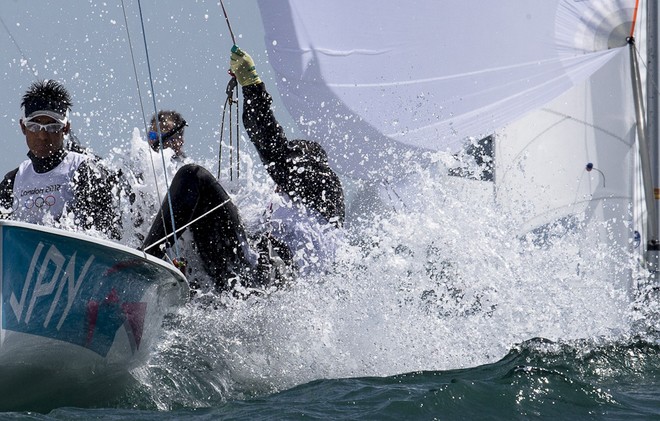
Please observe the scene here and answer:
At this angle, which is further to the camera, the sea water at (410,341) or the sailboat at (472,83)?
the sailboat at (472,83)

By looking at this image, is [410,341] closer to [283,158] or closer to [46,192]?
[283,158]

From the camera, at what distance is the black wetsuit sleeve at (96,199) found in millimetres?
4152

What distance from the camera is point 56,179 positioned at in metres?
4.24

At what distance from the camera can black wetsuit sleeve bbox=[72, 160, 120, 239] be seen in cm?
415

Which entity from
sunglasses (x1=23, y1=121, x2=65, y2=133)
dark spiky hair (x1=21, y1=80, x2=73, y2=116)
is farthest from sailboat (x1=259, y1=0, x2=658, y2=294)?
sunglasses (x1=23, y1=121, x2=65, y2=133)

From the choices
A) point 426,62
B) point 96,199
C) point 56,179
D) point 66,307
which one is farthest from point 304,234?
point 426,62

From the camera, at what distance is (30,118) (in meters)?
4.20

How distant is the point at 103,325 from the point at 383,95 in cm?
341

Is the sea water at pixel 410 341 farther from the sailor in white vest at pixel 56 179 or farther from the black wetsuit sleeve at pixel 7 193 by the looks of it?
the black wetsuit sleeve at pixel 7 193

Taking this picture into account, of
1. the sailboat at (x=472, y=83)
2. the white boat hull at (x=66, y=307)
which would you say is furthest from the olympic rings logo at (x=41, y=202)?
the sailboat at (x=472, y=83)

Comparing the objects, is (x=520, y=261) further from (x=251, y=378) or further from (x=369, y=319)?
(x=251, y=378)

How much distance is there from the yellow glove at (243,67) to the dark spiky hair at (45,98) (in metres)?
0.74

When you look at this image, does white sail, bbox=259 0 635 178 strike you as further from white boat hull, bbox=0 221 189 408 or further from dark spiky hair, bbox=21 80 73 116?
white boat hull, bbox=0 221 189 408

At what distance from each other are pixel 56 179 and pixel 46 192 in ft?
0.23
